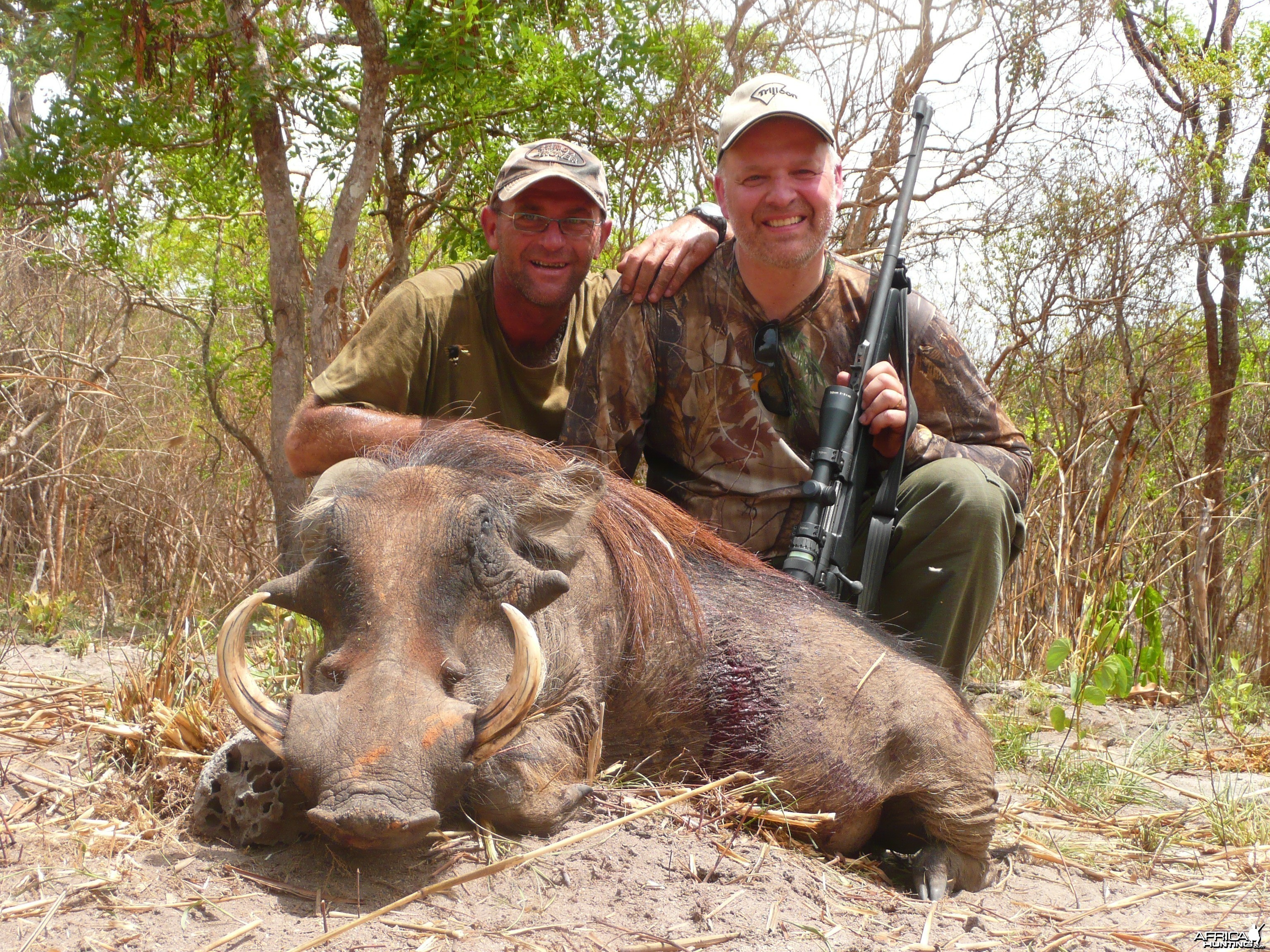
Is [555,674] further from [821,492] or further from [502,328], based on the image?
[502,328]

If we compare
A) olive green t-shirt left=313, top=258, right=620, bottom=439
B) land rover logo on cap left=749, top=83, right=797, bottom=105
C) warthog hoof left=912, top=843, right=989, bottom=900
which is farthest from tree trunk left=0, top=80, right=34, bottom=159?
warthog hoof left=912, top=843, right=989, bottom=900

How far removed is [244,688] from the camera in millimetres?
1921

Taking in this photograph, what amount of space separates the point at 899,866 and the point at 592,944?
3.77 ft

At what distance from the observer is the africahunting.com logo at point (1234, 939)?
212cm

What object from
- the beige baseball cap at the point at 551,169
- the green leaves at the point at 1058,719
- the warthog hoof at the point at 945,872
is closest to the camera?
the warthog hoof at the point at 945,872

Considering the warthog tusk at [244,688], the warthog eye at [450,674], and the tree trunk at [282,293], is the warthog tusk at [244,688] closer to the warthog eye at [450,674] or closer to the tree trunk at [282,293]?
the warthog eye at [450,674]

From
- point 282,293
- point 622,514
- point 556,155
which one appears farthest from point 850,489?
point 282,293

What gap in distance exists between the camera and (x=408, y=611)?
1.99m

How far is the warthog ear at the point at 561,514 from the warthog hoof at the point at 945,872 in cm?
105

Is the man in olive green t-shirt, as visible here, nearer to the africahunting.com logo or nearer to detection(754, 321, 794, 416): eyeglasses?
detection(754, 321, 794, 416): eyeglasses

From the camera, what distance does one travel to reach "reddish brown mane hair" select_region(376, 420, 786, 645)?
2398 millimetres

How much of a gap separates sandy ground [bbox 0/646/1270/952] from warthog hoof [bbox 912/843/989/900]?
0.04 meters

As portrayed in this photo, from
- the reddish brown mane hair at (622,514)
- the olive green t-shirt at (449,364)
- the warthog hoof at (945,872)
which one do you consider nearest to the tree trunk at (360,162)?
the olive green t-shirt at (449,364)

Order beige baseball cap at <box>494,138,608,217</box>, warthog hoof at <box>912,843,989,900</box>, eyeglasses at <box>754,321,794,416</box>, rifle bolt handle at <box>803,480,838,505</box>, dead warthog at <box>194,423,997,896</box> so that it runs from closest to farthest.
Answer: dead warthog at <box>194,423,997,896</box>
warthog hoof at <box>912,843,989,900</box>
rifle bolt handle at <box>803,480,838,505</box>
eyeglasses at <box>754,321,794,416</box>
beige baseball cap at <box>494,138,608,217</box>
